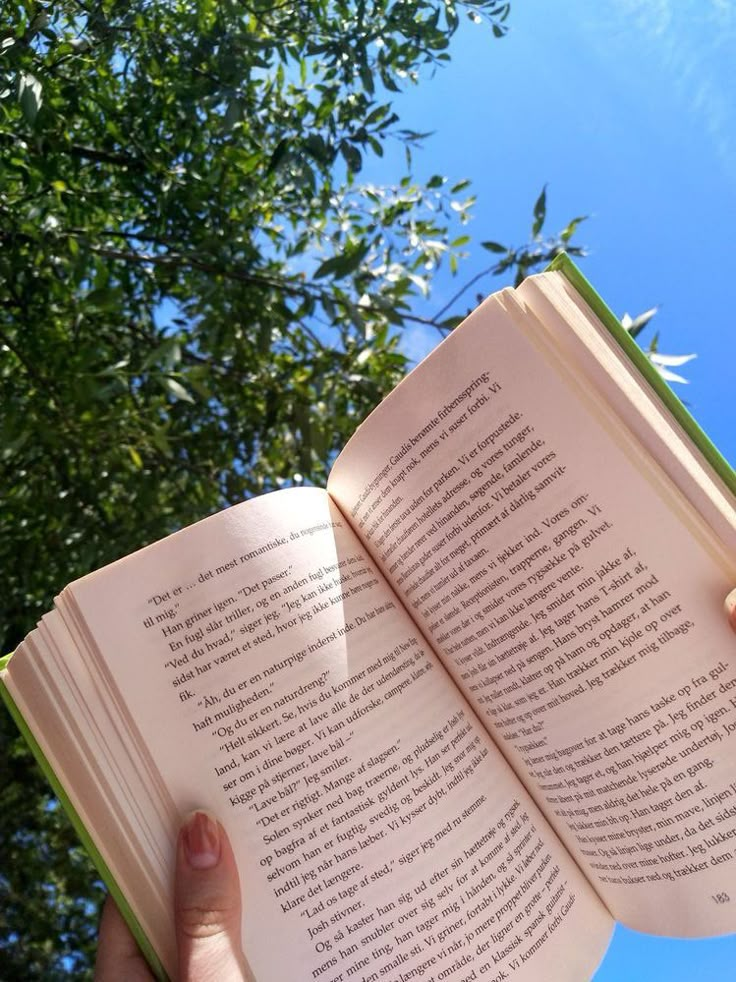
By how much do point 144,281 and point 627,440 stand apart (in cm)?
111

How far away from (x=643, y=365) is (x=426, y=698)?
1.03ft

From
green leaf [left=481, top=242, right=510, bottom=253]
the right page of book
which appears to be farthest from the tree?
the right page of book

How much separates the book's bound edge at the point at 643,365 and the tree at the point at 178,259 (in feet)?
1.90

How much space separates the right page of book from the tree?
1.86 ft

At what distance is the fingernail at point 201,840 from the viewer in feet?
1.58

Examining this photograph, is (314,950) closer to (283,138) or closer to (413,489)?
(413,489)

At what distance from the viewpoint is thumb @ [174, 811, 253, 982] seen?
0.48 metres

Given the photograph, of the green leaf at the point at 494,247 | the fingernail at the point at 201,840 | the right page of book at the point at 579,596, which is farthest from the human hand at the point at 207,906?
the green leaf at the point at 494,247

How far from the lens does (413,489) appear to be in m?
0.57

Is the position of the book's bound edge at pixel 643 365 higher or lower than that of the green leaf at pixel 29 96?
lower

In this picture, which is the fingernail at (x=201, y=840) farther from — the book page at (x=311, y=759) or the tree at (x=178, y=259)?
the tree at (x=178, y=259)

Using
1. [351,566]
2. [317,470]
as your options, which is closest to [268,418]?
[317,470]

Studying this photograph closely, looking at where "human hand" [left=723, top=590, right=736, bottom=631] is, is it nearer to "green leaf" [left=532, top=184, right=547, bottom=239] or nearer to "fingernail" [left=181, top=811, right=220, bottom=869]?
"fingernail" [left=181, top=811, right=220, bottom=869]

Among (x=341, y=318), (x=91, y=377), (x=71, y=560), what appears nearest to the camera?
(x=91, y=377)
